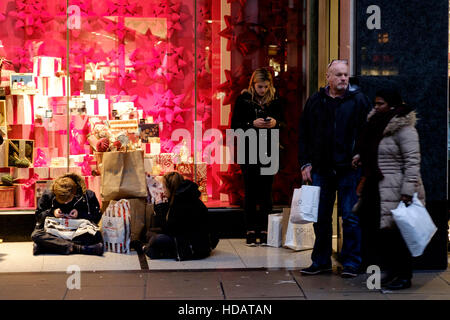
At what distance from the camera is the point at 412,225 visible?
6.57 meters

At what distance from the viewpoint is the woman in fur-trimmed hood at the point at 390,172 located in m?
6.64

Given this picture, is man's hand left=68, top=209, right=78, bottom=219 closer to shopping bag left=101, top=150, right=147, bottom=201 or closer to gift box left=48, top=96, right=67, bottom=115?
shopping bag left=101, top=150, right=147, bottom=201

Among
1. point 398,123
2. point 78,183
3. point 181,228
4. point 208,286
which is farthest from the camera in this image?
point 78,183

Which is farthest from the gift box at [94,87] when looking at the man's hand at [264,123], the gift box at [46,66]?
the man's hand at [264,123]

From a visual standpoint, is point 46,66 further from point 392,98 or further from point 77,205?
point 392,98

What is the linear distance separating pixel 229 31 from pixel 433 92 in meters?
3.01

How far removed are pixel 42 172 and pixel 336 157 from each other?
3926mm

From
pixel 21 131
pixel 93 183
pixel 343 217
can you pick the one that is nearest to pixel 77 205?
pixel 93 183

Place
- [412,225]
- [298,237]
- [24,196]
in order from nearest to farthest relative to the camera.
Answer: [412,225]
[298,237]
[24,196]

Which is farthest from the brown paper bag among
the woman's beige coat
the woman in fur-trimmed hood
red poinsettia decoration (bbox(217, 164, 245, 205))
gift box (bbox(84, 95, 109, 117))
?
the woman's beige coat
